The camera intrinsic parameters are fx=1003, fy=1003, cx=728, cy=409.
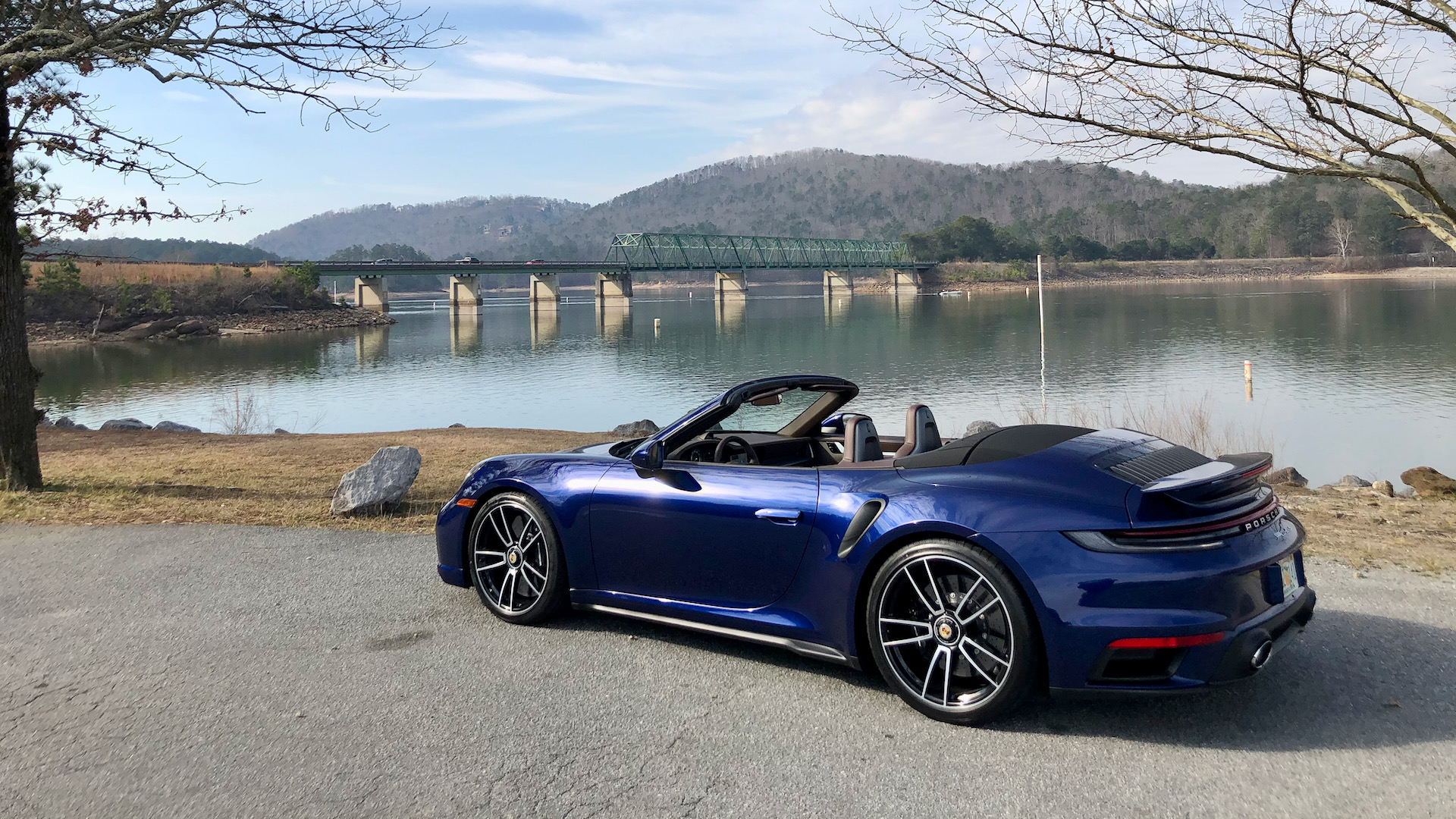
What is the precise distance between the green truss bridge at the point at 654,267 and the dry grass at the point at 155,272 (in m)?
12.0

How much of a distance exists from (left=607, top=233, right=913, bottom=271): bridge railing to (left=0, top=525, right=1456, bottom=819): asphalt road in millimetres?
121010

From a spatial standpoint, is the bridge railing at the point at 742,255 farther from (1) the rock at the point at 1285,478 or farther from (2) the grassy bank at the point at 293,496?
(1) the rock at the point at 1285,478

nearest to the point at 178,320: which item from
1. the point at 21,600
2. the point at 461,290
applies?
the point at 461,290

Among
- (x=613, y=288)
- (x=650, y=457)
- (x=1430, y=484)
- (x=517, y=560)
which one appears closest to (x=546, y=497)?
(x=517, y=560)

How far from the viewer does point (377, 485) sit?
28.8 feet

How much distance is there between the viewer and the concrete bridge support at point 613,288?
129175 mm

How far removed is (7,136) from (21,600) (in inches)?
237

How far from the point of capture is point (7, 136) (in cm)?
984

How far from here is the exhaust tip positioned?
3619 millimetres

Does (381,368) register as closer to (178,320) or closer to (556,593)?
(178,320)

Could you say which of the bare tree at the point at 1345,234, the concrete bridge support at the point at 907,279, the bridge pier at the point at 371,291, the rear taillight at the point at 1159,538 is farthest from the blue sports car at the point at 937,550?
the bare tree at the point at 1345,234

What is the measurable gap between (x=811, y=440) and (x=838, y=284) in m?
151

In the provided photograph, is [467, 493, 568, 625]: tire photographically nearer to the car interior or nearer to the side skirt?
the side skirt

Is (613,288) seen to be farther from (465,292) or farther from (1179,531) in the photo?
(1179,531)
